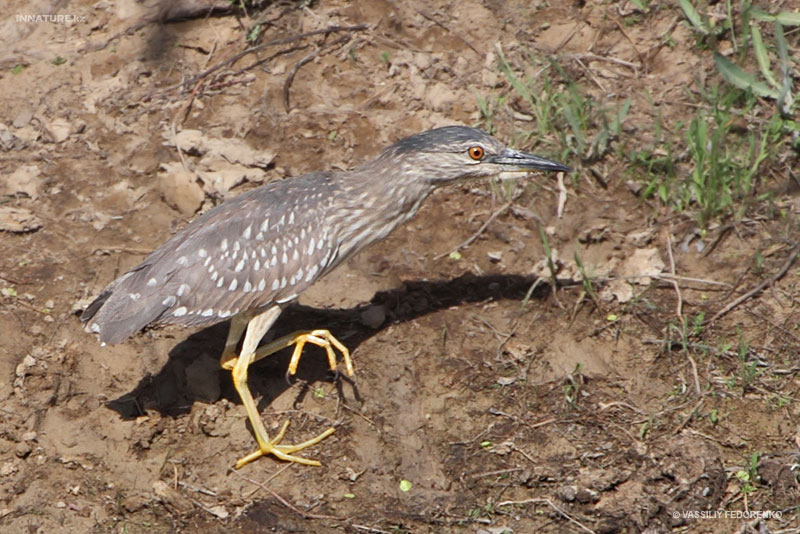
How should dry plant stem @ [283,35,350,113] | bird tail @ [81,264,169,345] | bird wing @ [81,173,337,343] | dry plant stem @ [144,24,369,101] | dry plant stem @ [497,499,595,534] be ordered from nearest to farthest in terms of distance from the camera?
1. dry plant stem @ [497,499,595,534]
2. bird tail @ [81,264,169,345]
3. bird wing @ [81,173,337,343]
4. dry plant stem @ [283,35,350,113]
5. dry plant stem @ [144,24,369,101]

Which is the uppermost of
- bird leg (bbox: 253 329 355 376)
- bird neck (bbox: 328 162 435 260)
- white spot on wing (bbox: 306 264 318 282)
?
bird neck (bbox: 328 162 435 260)

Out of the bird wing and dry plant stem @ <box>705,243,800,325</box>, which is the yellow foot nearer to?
the bird wing

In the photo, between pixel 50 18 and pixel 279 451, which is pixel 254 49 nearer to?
pixel 50 18

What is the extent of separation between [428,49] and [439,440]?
353cm

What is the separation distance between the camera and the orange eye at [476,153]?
5.88 m

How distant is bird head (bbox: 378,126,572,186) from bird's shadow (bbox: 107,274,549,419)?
86 cm

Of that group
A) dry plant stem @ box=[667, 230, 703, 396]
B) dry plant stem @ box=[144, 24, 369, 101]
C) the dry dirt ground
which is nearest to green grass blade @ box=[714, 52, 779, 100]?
the dry dirt ground

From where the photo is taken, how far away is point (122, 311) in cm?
534

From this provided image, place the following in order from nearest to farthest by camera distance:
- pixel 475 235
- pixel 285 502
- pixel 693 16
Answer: pixel 285 502
pixel 475 235
pixel 693 16

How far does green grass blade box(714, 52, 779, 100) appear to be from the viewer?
6766 mm

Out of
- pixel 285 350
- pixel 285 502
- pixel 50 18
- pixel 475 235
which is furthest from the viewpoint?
pixel 50 18

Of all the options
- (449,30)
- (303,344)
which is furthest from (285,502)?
(449,30)

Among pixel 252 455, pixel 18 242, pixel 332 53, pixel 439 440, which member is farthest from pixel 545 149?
pixel 18 242

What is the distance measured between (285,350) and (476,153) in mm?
1799
